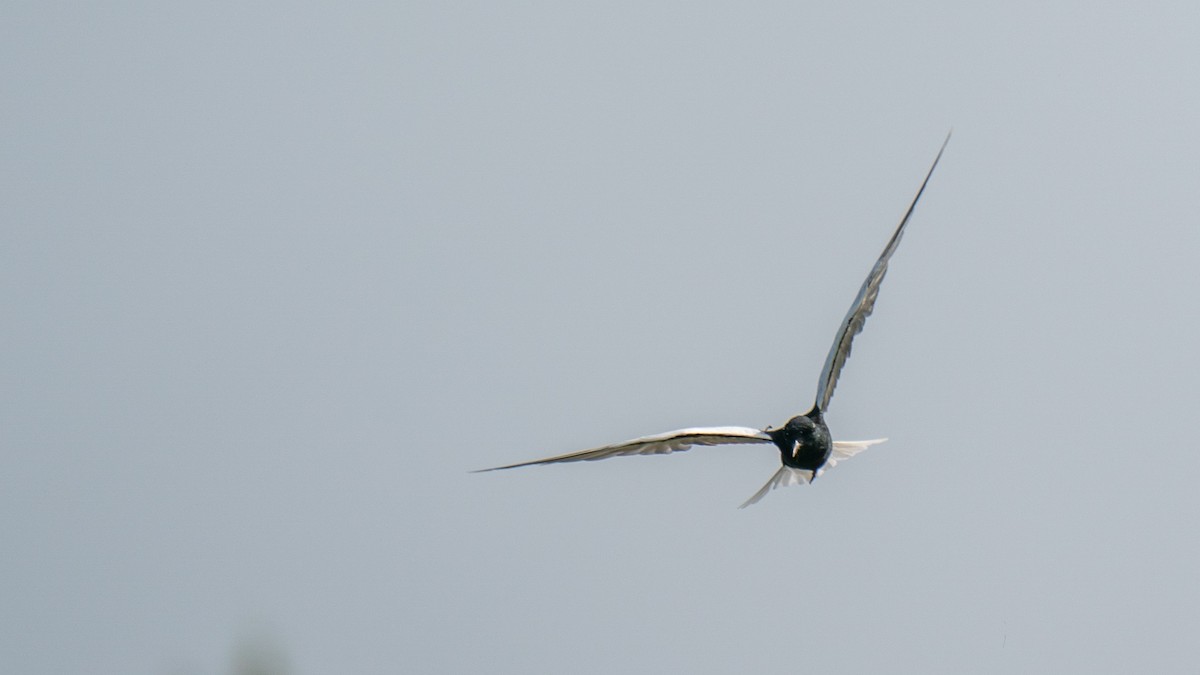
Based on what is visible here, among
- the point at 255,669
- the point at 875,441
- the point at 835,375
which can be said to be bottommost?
the point at 255,669

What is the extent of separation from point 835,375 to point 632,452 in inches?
55.5

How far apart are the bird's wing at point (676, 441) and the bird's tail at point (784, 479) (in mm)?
402

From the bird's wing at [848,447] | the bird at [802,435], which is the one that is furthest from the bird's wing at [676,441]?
the bird's wing at [848,447]

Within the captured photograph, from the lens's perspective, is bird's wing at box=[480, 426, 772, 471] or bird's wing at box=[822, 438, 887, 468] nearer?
bird's wing at box=[480, 426, 772, 471]

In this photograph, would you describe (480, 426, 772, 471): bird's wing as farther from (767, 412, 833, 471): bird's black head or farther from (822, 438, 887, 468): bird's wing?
(822, 438, 887, 468): bird's wing

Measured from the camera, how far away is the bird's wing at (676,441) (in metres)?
9.82

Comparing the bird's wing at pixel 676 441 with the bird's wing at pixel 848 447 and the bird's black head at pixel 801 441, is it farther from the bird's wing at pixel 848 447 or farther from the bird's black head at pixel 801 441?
the bird's wing at pixel 848 447

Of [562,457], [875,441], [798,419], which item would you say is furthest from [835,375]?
[562,457]

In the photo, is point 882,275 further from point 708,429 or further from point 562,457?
point 562,457

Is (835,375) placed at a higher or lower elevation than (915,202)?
lower

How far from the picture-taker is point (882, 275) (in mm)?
10414

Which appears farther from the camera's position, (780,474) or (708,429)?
(780,474)

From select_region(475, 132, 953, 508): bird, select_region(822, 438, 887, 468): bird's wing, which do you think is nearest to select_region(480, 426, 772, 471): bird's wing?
select_region(475, 132, 953, 508): bird

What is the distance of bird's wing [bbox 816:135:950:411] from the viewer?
10180 millimetres
